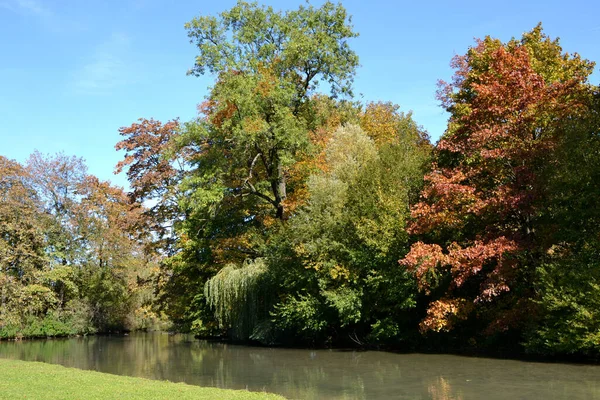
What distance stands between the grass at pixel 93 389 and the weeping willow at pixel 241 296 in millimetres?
12896

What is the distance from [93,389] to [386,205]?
1433cm

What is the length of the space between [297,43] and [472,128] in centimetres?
1296

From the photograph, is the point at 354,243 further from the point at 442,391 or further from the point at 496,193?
the point at 442,391

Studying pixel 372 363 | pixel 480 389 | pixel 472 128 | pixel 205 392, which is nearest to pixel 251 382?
pixel 205 392

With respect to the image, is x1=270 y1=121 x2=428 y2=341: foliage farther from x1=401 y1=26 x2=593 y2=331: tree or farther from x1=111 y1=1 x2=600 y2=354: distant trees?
x1=401 y1=26 x2=593 y2=331: tree

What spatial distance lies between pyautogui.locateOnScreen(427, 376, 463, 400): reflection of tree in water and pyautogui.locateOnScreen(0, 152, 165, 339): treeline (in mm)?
29440

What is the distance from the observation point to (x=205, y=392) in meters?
13.2

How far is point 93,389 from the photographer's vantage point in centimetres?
1347

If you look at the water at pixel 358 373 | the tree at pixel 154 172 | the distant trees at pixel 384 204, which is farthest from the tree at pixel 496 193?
the tree at pixel 154 172

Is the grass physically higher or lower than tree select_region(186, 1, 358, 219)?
lower

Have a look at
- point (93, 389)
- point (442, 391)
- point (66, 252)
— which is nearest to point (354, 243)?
point (442, 391)

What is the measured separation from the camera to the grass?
12336 mm

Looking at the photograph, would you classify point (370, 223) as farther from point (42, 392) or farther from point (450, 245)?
point (42, 392)

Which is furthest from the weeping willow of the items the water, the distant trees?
the water
